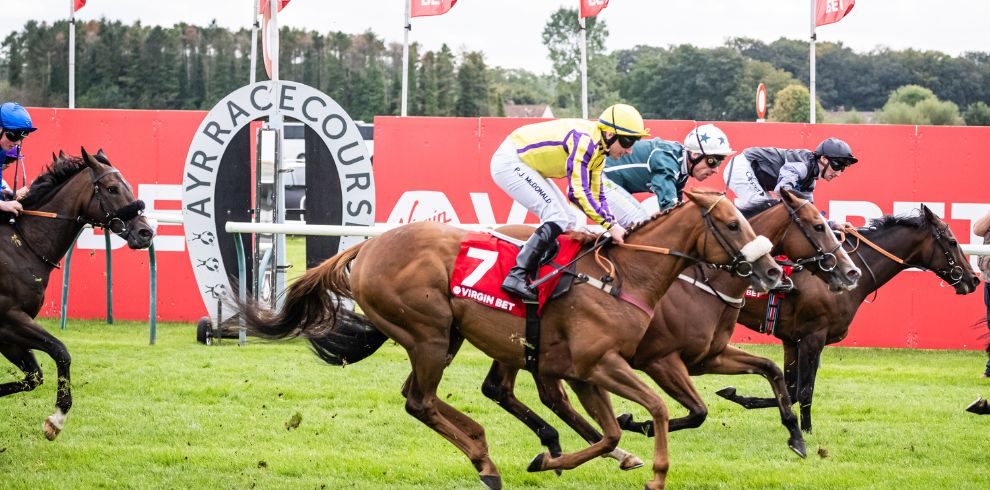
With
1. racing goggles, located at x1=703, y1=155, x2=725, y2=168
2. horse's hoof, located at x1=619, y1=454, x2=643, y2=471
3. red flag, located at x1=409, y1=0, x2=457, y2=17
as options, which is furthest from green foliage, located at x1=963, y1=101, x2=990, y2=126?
horse's hoof, located at x1=619, y1=454, x2=643, y2=471

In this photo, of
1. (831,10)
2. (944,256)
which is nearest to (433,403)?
(944,256)

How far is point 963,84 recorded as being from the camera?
199 feet

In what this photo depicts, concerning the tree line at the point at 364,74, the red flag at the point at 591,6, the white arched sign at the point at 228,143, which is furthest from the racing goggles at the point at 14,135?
the tree line at the point at 364,74

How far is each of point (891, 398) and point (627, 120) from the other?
3.66m

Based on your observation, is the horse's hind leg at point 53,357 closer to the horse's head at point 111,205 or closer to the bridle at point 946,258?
the horse's head at point 111,205

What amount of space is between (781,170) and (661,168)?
1.00 metres

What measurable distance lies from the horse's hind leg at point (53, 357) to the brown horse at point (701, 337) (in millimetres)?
2270

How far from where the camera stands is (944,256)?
7.26 metres

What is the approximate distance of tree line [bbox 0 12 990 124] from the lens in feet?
134

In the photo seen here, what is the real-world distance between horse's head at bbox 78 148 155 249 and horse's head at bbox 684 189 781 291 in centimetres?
355

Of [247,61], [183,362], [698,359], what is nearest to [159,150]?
[183,362]

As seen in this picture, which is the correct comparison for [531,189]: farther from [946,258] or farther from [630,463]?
[946,258]

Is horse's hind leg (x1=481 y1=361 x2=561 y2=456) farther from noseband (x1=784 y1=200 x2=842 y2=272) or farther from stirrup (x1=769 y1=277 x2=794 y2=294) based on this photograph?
noseband (x1=784 y1=200 x2=842 y2=272)

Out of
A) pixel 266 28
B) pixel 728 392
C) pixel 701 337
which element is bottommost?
pixel 728 392
